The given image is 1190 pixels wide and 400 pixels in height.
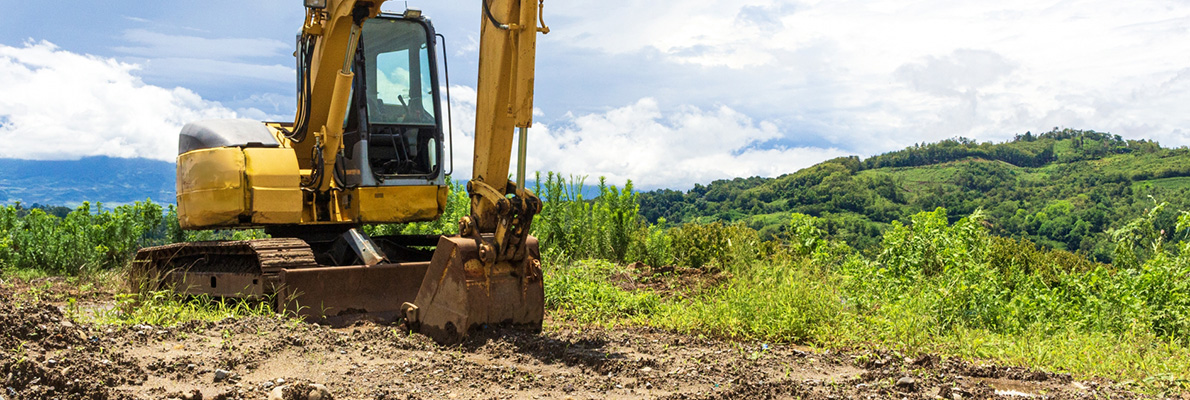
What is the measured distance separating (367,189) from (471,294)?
245cm

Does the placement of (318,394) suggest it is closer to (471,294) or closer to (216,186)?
(471,294)

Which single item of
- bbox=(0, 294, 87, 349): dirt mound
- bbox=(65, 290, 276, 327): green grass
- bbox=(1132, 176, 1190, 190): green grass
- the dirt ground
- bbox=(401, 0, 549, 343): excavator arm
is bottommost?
the dirt ground

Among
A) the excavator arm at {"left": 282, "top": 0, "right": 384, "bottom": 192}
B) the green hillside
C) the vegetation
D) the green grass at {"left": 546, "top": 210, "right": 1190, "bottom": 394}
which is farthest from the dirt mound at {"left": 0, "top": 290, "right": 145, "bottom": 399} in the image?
the green hillside

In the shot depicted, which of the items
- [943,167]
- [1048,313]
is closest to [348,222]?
[1048,313]

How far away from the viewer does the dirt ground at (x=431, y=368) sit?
14.5 feet

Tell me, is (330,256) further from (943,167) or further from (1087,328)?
(943,167)

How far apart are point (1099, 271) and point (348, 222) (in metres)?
6.94

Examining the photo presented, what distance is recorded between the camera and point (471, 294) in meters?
5.69

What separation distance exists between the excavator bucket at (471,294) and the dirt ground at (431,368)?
13 centimetres

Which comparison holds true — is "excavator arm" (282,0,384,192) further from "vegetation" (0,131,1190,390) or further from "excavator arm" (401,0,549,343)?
"excavator arm" (401,0,549,343)

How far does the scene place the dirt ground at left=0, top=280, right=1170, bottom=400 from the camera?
4418 millimetres

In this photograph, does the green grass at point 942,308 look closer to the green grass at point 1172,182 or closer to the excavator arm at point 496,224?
the excavator arm at point 496,224

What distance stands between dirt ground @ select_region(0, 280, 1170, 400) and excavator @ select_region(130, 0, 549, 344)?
1.60ft

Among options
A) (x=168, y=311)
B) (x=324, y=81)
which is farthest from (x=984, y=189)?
(x=168, y=311)
